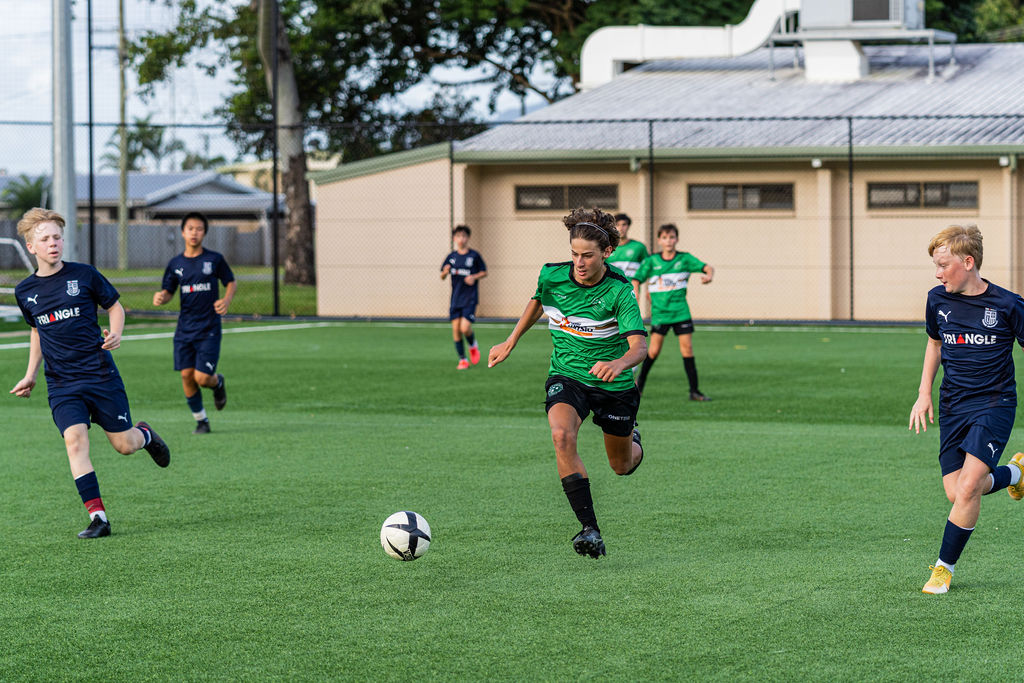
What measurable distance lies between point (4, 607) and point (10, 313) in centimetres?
2034

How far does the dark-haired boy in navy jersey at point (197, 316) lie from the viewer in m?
11.5

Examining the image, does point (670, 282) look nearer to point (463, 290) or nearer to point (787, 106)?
point (463, 290)

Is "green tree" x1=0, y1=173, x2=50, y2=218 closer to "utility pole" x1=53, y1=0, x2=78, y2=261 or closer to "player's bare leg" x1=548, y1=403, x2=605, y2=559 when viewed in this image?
"utility pole" x1=53, y1=0, x2=78, y2=261

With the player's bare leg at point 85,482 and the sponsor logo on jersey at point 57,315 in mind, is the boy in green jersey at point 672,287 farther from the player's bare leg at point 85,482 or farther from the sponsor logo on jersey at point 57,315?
the player's bare leg at point 85,482

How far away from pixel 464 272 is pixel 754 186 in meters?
10.9

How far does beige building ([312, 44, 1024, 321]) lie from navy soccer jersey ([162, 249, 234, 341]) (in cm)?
1376

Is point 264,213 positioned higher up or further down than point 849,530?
higher up

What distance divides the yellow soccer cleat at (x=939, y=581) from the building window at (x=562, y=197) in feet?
71.1

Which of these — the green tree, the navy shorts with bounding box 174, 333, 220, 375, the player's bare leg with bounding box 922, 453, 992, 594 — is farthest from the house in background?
the green tree

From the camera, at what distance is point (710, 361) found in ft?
58.3

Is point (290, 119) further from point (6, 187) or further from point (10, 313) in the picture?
point (6, 187)

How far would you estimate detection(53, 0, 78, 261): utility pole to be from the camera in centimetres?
2042

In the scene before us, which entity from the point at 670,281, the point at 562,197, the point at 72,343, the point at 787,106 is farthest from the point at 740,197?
the point at 72,343

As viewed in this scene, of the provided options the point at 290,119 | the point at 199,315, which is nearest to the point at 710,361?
the point at 199,315
